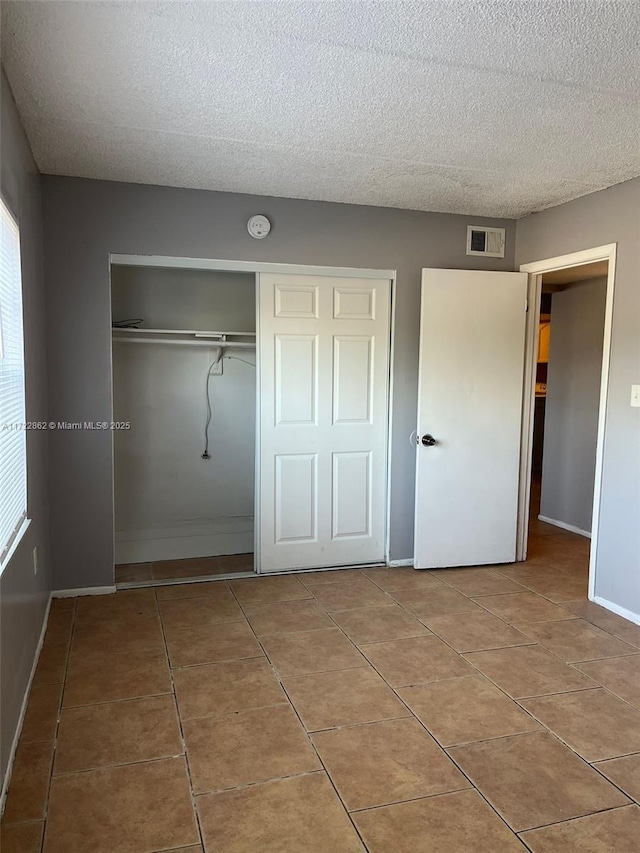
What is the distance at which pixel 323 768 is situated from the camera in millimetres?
2133

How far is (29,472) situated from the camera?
2.88 metres

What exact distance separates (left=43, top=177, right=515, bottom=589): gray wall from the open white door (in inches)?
27.0

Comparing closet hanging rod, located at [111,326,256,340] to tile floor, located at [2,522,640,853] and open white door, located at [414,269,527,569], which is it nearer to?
open white door, located at [414,269,527,569]

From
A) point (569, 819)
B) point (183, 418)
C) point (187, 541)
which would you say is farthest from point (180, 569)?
point (569, 819)

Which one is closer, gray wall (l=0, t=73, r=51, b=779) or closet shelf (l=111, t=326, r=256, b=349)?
gray wall (l=0, t=73, r=51, b=779)

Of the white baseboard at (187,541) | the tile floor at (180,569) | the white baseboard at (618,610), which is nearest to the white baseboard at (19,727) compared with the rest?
the tile floor at (180,569)

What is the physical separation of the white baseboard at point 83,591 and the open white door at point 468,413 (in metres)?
2.00

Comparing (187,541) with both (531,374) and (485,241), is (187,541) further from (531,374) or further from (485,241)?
(485,241)

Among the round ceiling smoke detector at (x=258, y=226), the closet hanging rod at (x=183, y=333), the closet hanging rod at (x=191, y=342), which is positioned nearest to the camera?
the round ceiling smoke detector at (x=258, y=226)

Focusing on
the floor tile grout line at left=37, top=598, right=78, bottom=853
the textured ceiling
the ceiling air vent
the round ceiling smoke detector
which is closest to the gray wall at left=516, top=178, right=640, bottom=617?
the textured ceiling

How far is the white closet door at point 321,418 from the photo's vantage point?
403 cm

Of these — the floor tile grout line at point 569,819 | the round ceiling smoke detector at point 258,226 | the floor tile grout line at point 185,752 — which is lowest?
the floor tile grout line at point 185,752

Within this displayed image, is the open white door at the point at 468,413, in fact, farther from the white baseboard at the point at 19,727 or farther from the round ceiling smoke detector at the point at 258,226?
the white baseboard at the point at 19,727

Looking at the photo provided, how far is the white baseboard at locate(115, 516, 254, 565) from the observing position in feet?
15.1
